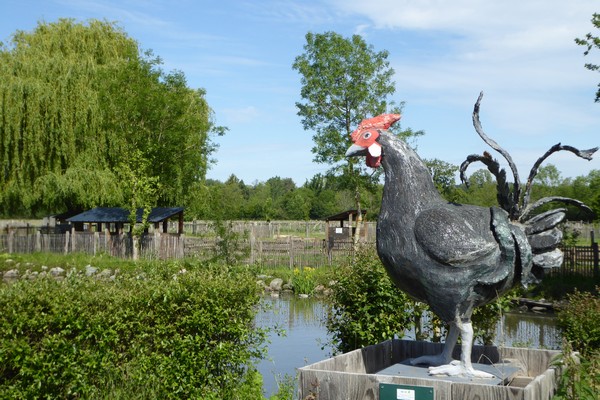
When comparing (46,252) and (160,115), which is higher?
(160,115)

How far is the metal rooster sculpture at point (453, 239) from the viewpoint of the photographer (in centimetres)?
537

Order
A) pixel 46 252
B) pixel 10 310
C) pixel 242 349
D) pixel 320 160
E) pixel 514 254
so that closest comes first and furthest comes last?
pixel 514 254
pixel 10 310
pixel 242 349
pixel 46 252
pixel 320 160

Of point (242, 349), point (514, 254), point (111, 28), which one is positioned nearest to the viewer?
point (514, 254)

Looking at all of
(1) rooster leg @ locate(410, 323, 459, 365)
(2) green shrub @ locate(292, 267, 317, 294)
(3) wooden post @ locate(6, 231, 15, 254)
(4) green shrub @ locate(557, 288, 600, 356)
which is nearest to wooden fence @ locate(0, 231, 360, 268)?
(2) green shrub @ locate(292, 267, 317, 294)

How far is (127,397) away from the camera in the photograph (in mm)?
6301

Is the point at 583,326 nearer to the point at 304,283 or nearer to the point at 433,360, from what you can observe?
the point at 433,360

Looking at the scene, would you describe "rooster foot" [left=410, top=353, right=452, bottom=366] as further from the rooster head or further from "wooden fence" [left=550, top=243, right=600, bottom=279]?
"wooden fence" [left=550, top=243, right=600, bottom=279]

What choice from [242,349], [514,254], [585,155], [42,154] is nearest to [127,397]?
[242,349]

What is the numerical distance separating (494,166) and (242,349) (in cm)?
340

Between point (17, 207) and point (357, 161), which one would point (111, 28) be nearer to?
point (17, 207)

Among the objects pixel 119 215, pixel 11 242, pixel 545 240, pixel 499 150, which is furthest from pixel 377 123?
pixel 11 242

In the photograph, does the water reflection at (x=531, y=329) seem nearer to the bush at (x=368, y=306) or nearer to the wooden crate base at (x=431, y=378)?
the bush at (x=368, y=306)

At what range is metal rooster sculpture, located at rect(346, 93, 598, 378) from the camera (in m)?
5.37

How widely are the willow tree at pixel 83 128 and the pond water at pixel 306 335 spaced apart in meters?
10.9
